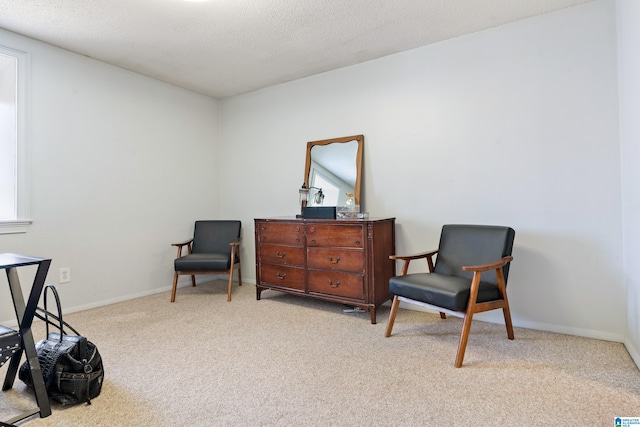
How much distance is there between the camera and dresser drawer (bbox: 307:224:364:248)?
2.79 meters

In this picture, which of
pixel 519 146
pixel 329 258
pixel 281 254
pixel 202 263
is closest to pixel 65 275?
pixel 202 263

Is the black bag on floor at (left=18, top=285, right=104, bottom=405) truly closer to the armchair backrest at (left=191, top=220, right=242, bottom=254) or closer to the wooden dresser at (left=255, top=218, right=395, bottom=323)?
the wooden dresser at (left=255, top=218, right=395, bottom=323)

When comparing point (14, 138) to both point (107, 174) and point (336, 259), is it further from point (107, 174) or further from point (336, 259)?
point (336, 259)

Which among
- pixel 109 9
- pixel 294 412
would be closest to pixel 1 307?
pixel 109 9

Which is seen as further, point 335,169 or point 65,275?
point 335,169

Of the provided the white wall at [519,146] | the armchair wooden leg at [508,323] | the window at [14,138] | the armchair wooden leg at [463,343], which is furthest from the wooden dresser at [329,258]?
the window at [14,138]

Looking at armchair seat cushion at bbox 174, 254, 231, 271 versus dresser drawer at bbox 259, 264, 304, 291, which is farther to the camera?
armchair seat cushion at bbox 174, 254, 231, 271

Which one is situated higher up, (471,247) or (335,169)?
(335,169)

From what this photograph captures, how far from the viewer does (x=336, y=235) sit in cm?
291

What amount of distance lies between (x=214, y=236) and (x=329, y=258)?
1.61 m

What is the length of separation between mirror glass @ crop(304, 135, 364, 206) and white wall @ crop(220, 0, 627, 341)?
0.10 meters

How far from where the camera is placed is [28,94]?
9.14 feet

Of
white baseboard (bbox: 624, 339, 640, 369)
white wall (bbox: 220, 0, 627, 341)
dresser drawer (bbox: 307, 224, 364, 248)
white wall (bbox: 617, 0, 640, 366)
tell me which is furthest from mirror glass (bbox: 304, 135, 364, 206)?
white baseboard (bbox: 624, 339, 640, 369)

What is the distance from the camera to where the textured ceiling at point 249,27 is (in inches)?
92.8
